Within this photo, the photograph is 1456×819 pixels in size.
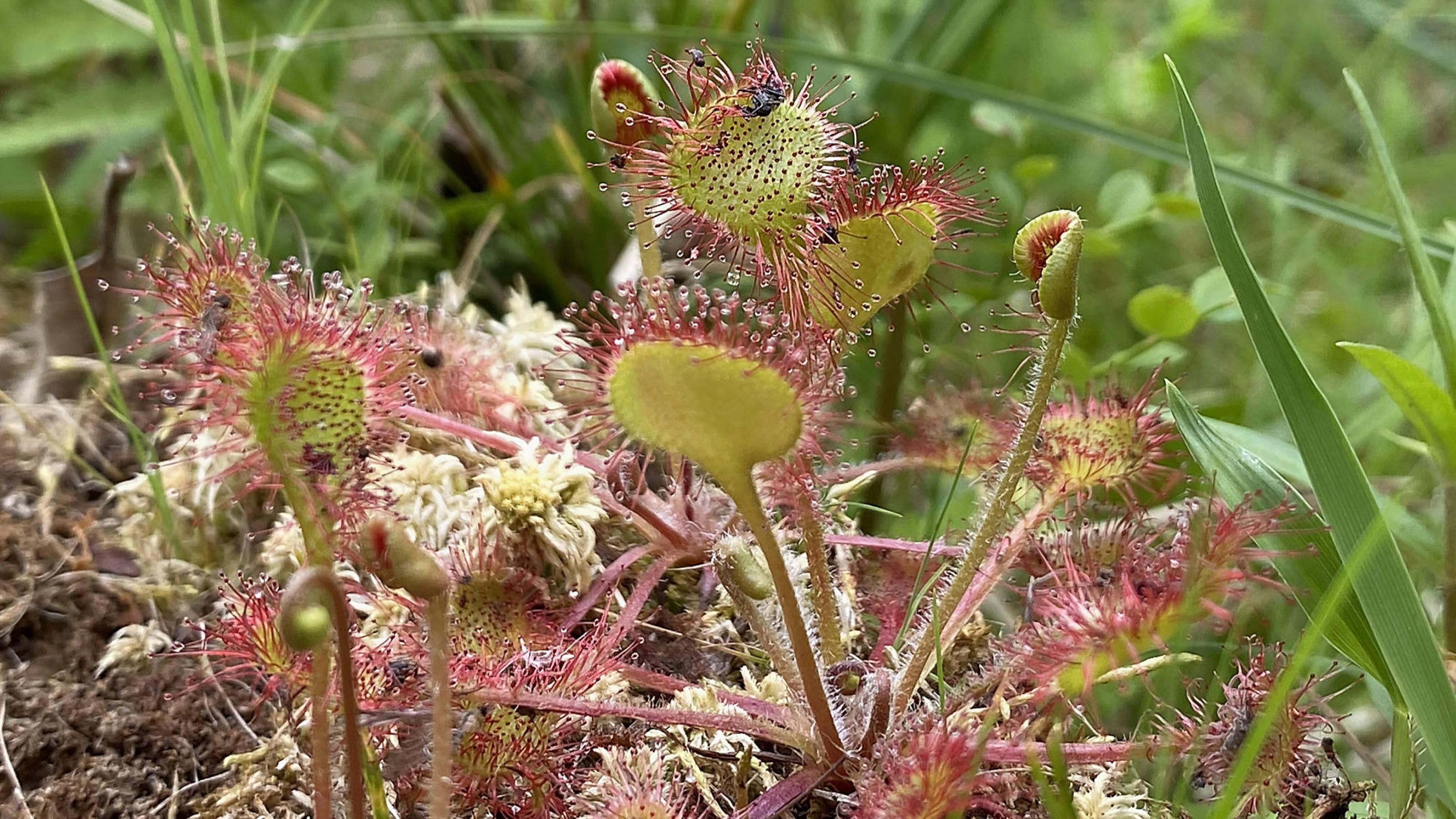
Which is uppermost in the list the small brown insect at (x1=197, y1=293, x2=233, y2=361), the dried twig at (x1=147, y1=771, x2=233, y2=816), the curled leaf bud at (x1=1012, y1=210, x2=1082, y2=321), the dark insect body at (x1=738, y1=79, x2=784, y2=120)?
the dark insect body at (x1=738, y1=79, x2=784, y2=120)

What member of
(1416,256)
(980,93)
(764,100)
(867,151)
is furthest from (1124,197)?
(764,100)

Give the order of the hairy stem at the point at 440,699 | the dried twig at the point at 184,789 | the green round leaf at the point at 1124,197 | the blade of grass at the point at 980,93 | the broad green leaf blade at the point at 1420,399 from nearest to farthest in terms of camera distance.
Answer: the hairy stem at the point at 440,699 → the broad green leaf blade at the point at 1420,399 → the dried twig at the point at 184,789 → the blade of grass at the point at 980,93 → the green round leaf at the point at 1124,197

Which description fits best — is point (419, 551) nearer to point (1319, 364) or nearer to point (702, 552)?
point (702, 552)

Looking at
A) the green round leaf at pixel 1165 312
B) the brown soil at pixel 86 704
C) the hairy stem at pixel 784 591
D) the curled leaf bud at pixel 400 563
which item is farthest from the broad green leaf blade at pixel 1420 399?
the brown soil at pixel 86 704

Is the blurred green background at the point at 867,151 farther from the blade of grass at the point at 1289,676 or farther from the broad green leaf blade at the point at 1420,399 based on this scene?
the blade of grass at the point at 1289,676

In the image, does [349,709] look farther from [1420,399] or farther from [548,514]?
[1420,399]

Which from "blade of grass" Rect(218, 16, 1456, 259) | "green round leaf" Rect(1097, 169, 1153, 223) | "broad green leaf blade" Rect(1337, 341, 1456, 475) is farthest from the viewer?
"green round leaf" Rect(1097, 169, 1153, 223)

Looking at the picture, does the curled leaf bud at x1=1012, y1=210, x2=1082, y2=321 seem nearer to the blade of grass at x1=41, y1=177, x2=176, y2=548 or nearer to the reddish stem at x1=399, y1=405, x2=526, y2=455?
the reddish stem at x1=399, y1=405, x2=526, y2=455

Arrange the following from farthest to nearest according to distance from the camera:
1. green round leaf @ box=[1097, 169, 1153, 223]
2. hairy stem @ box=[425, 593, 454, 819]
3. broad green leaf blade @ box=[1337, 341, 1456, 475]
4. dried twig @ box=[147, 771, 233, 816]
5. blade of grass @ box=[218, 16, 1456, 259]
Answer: green round leaf @ box=[1097, 169, 1153, 223] → blade of grass @ box=[218, 16, 1456, 259] → dried twig @ box=[147, 771, 233, 816] → broad green leaf blade @ box=[1337, 341, 1456, 475] → hairy stem @ box=[425, 593, 454, 819]

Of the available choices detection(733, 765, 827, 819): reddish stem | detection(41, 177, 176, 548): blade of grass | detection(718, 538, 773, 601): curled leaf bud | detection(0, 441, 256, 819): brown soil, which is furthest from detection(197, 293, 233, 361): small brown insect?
detection(733, 765, 827, 819): reddish stem
